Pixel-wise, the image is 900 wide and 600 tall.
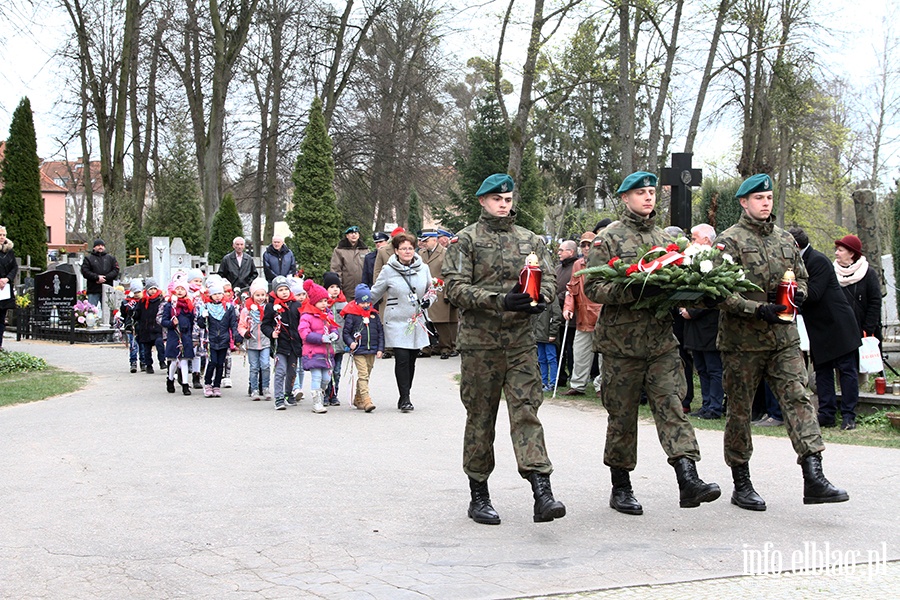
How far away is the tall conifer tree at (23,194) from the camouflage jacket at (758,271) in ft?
103

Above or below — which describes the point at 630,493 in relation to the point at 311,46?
below

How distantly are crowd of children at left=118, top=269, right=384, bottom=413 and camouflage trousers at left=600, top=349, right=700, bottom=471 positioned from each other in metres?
5.77

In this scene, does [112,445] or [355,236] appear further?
[355,236]

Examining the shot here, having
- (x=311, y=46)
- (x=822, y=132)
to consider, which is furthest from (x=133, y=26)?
(x=822, y=132)

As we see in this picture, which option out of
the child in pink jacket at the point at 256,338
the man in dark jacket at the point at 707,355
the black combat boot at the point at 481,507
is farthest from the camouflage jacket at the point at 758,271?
the child in pink jacket at the point at 256,338

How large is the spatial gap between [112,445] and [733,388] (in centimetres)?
566

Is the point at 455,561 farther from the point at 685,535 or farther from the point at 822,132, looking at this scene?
the point at 822,132

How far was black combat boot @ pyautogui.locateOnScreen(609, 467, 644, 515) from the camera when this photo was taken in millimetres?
6812

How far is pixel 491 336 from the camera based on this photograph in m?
6.68

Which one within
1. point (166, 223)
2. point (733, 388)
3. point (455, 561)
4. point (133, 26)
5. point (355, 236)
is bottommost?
point (455, 561)

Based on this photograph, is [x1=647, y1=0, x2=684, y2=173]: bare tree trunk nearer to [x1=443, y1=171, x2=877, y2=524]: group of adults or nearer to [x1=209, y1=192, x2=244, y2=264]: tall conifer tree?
[x1=443, y1=171, x2=877, y2=524]: group of adults

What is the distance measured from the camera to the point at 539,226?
43469 mm

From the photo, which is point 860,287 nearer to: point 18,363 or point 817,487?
point 817,487

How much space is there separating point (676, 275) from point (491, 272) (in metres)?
1.14
